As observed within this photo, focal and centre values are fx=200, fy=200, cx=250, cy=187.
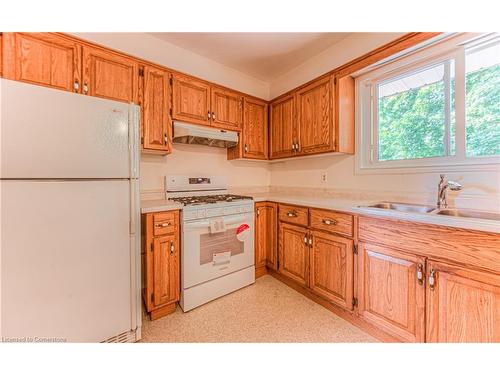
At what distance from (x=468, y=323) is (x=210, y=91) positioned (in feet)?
8.58

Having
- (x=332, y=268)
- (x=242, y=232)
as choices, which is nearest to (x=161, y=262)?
(x=242, y=232)

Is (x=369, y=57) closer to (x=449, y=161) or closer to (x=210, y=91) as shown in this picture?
(x=449, y=161)

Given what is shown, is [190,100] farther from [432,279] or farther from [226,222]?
[432,279]

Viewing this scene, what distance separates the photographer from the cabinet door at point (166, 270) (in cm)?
160

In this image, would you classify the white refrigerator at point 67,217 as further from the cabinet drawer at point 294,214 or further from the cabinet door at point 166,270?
the cabinet drawer at point 294,214

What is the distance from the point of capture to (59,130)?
1074 mm

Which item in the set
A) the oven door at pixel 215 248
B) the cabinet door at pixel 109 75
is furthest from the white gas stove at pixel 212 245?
the cabinet door at pixel 109 75

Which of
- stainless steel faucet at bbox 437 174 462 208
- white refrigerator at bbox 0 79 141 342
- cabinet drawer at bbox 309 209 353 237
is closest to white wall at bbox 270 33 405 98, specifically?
stainless steel faucet at bbox 437 174 462 208

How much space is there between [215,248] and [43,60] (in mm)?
1888

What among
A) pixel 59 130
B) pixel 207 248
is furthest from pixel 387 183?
pixel 59 130

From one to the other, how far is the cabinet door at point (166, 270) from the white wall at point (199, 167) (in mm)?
672

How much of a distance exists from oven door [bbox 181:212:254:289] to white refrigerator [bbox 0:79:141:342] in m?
0.45

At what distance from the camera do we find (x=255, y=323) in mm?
1590

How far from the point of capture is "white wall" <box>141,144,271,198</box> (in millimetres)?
2086
